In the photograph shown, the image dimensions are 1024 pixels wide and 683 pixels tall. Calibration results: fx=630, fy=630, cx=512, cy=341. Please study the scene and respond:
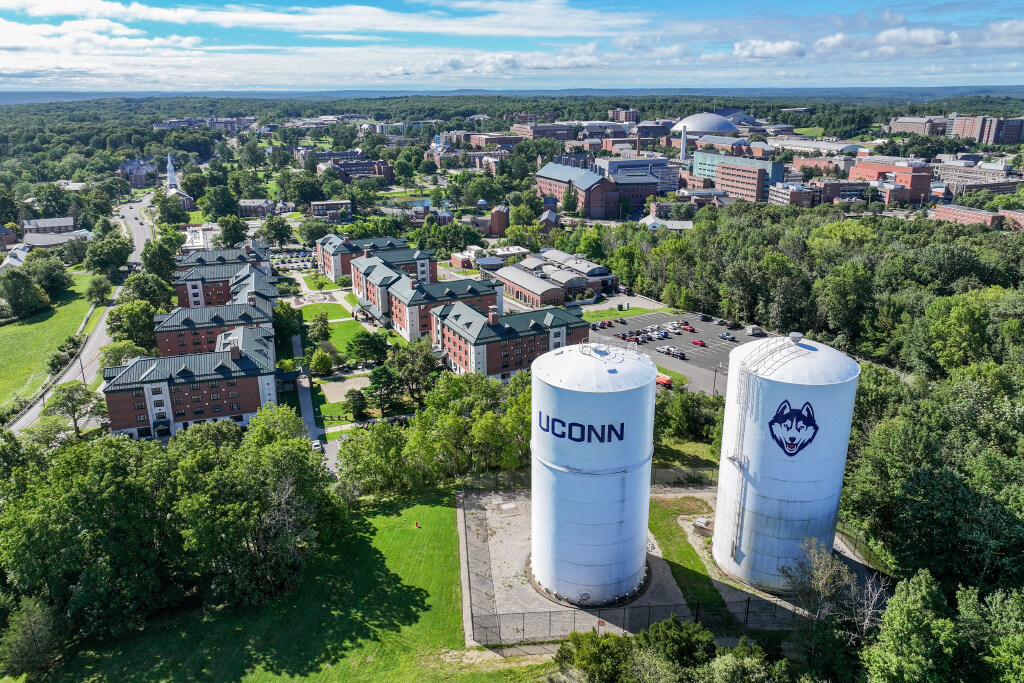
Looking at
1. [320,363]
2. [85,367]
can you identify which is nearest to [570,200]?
[320,363]

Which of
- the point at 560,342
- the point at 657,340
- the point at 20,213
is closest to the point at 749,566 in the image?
the point at 560,342

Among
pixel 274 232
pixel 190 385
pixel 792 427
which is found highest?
pixel 792 427

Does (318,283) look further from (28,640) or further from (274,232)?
(28,640)

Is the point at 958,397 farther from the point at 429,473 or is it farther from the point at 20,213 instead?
the point at 20,213

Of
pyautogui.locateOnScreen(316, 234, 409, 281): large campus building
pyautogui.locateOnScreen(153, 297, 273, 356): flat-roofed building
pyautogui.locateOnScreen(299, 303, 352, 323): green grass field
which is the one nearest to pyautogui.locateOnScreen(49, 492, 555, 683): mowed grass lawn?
pyautogui.locateOnScreen(153, 297, 273, 356): flat-roofed building

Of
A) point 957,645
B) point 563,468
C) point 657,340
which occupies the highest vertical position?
point 563,468

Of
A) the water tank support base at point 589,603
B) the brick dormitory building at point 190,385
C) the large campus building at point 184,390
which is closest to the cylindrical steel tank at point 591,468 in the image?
the water tank support base at point 589,603

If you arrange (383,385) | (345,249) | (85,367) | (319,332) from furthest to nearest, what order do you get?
(345,249), (319,332), (85,367), (383,385)
